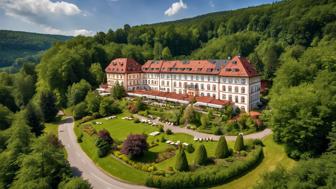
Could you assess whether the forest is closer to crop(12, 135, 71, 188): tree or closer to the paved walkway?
crop(12, 135, 71, 188): tree

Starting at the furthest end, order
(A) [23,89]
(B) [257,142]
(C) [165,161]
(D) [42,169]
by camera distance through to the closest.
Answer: (A) [23,89] → (B) [257,142] → (C) [165,161] → (D) [42,169]

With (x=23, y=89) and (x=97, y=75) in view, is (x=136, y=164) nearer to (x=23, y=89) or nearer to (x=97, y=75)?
(x=97, y=75)

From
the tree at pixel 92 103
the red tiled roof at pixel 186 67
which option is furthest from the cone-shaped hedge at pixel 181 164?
the tree at pixel 92 103

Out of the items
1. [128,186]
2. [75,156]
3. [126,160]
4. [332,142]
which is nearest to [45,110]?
[75,156]

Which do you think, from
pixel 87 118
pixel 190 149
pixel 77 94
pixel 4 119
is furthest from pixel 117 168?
pixel 77 94

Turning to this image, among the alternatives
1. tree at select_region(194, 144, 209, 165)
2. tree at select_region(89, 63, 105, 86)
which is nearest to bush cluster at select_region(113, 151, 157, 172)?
tree at select_region(194, 144, 209, 165)
